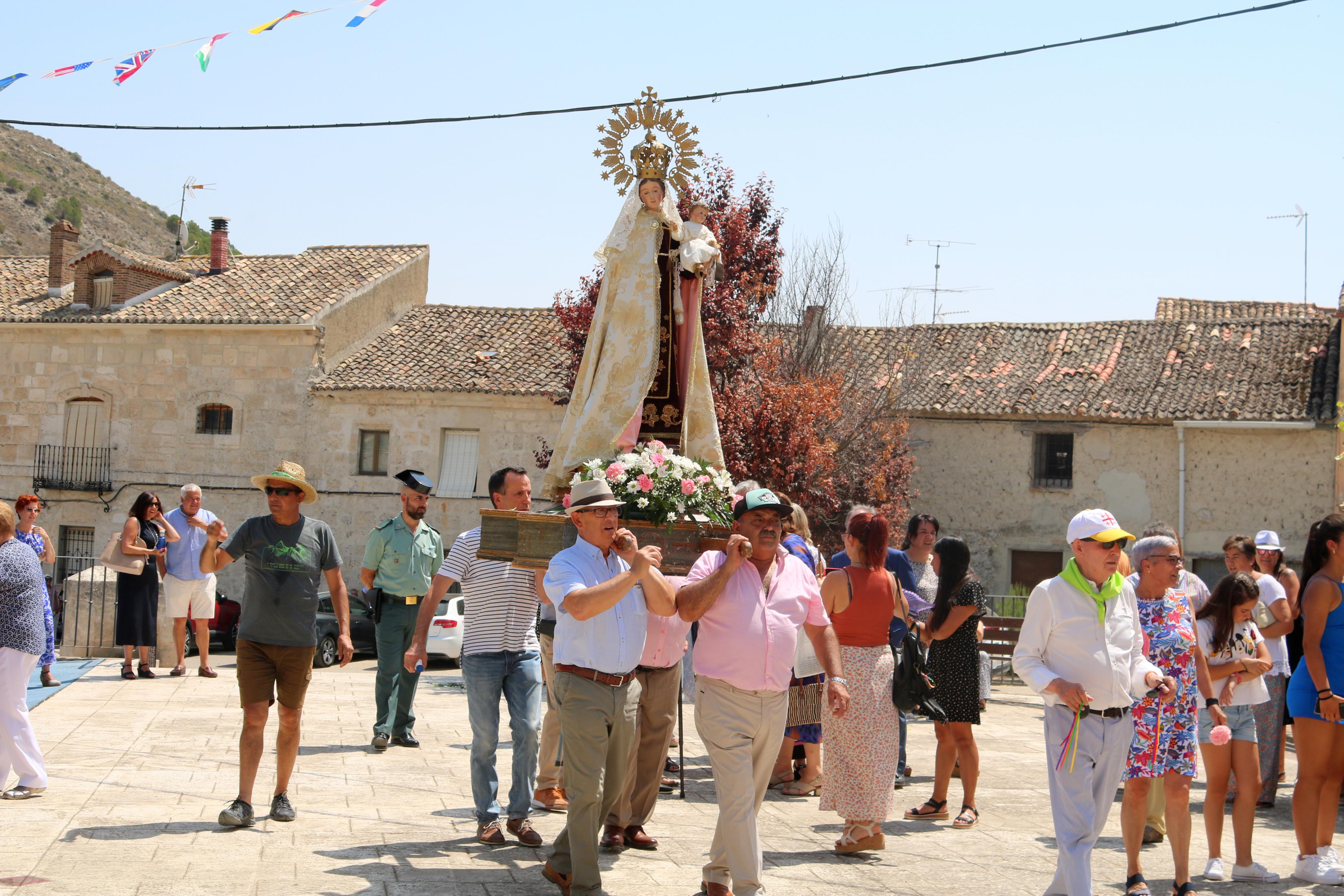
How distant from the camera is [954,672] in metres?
7.83

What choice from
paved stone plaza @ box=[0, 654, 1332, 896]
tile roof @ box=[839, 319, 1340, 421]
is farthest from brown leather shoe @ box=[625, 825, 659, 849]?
tile roof @ box=[839, 319, 1340, 421]

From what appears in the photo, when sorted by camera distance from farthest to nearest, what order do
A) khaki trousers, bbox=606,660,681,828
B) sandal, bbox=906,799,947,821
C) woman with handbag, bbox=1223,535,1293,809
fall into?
1. woman with handbag, bbox=1223,535,1293,809
2. sandal, bbox=906,799,947,821
3. khaki trousers, bbox=606,660,681,828

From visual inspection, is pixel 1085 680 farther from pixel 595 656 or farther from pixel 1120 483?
pixel 1120 483

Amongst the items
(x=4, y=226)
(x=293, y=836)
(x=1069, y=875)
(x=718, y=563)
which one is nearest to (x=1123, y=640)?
(x=1069, y=875)

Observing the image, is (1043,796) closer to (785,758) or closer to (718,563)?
(785,758)

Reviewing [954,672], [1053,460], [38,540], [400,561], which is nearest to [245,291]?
[1053,460]

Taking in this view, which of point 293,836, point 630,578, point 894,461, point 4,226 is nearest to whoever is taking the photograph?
point 630,578

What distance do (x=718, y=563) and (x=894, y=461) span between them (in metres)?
19.5

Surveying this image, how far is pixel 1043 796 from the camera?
8625mm

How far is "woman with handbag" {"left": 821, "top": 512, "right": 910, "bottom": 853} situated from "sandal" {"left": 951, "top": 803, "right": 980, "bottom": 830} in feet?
1.92

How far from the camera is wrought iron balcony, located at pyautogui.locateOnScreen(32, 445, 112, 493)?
29.4 m

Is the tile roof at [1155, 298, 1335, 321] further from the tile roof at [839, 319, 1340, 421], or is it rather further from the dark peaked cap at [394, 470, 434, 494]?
the dark peaked cap at [394, 470, 434, 494]

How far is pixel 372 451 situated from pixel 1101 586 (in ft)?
82.4

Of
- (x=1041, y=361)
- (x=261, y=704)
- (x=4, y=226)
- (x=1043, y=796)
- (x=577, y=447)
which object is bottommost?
(x=1043, y=796)
